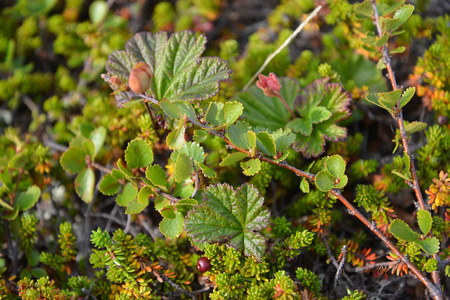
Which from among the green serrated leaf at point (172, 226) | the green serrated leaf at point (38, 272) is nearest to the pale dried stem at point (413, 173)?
the green serrated leaf at point (172, 226)

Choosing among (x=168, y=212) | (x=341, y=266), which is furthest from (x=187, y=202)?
(x=341, y=266)

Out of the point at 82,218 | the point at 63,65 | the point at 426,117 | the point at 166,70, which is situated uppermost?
the point at 166,70

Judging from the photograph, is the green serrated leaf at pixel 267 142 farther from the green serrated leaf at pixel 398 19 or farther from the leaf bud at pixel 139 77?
the green serrated leaf at pixel 398 19

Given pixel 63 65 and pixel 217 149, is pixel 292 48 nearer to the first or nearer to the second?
pixel 217 149

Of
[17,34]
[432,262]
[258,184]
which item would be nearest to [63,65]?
[17,34]

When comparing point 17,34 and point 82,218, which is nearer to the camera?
point 82,218

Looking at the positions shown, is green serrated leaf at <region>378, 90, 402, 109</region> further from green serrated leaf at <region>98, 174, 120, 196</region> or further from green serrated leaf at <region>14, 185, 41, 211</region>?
green serrated leaf at <region>14, 185, 41, 211</region>
